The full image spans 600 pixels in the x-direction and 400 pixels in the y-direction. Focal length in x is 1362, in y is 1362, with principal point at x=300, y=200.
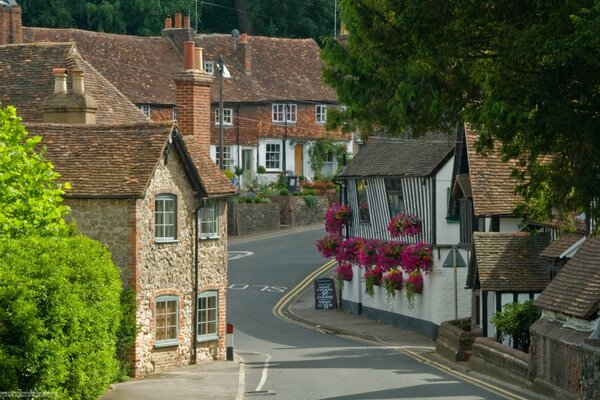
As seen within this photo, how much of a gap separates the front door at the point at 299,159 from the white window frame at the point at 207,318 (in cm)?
4543

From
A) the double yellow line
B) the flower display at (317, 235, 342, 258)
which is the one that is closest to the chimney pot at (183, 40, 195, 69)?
the double yellow line

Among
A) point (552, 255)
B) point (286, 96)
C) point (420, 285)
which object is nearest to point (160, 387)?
point (552, 255)

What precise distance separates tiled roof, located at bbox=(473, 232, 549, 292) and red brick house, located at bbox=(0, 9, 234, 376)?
7.64 metres

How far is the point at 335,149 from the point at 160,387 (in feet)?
176

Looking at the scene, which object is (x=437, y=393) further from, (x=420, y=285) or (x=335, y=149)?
(x=335, y=149)

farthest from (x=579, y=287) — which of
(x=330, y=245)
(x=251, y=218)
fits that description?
(x=251, y=218)

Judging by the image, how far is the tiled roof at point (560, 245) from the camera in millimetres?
36309

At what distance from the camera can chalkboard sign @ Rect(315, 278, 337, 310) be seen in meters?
56.1

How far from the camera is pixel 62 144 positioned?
36312 mm

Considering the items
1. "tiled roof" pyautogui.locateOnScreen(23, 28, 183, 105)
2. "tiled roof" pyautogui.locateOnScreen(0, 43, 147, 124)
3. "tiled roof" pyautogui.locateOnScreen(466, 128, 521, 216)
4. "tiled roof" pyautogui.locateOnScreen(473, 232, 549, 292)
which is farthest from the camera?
"tiled roof" pyautogui.locateOnScreen(23, 28, 183, 105)

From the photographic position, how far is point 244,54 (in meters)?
84.4

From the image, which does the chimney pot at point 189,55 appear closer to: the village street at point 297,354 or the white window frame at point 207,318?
the white window frame at point 207,318

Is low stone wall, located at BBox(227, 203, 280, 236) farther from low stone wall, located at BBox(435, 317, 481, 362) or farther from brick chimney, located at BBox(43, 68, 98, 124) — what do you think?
low stone wall, located at BBox(435, 317, 481, 362)

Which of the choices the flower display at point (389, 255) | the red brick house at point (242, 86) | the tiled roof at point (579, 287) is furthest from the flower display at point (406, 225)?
the red brick house at point (242, 86)
